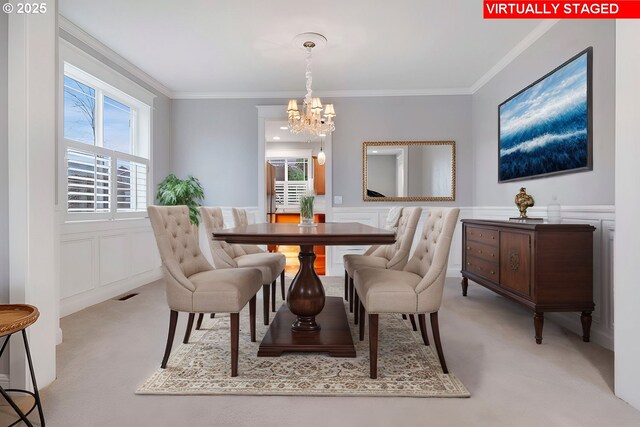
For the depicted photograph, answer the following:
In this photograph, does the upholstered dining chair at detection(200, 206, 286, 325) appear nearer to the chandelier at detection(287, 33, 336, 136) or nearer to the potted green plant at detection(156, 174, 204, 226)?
the chandelier at detection(287, 33, 336, 136)

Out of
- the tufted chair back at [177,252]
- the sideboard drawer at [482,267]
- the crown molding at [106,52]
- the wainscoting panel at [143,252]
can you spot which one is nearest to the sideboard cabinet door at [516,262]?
the sideboard drawer at [482,267]

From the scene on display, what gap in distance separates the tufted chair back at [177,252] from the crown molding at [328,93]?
3.17m

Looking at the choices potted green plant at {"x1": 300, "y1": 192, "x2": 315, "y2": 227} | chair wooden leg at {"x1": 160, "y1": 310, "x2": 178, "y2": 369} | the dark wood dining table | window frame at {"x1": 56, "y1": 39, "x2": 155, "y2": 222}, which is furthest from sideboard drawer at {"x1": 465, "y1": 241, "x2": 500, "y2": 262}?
window frame at {"x1": 56, "y1": 39, "x2": 155, "y2": 222}

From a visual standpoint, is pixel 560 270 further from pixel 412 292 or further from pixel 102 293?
pixel 102 293

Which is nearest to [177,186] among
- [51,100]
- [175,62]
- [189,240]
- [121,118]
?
[121,118]

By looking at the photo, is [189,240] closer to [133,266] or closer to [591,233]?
[133,266]

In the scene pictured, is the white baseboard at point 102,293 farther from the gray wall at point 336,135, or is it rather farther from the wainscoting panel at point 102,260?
the gray wall at point 336,135

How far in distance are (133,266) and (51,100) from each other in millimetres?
2823

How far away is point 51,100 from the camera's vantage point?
6.31 feet

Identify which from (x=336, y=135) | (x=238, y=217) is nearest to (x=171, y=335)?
(x=238, y=217)

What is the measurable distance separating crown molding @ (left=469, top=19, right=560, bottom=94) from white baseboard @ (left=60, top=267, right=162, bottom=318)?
5007 mm

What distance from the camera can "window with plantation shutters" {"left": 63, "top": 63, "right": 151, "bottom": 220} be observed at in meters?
3.44

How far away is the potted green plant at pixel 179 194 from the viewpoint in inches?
185

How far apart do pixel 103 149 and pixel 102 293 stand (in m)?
1.54
